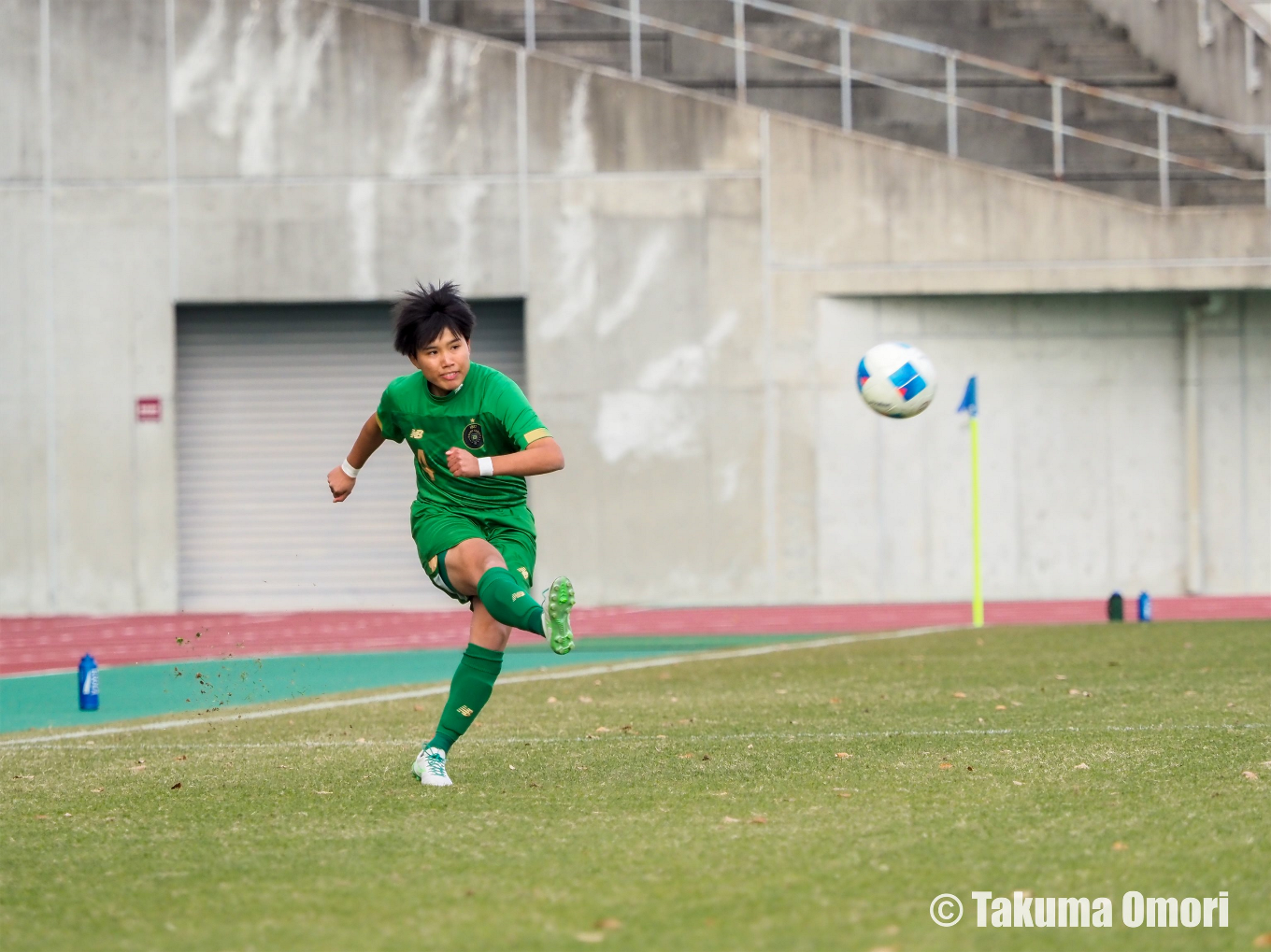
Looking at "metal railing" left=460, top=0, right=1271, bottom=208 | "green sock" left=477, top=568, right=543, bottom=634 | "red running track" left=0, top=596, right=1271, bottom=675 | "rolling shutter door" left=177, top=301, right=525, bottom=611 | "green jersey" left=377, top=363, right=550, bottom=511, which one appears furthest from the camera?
"rolling shutter door" left=177, top=301, right=525, bottom=611

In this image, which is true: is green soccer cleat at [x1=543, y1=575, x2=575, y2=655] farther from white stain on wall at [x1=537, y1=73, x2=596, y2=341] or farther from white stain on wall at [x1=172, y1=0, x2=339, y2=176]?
white stain on wall at [x1=172, y1=0, x2=339, y2=176]

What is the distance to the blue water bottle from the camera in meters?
11.6

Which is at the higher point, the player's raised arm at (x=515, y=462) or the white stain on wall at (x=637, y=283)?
the white stain on wall at (x=637, y=283)

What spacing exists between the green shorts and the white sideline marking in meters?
3.30

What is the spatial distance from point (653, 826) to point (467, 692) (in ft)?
5.01

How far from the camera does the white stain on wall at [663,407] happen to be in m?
22.1

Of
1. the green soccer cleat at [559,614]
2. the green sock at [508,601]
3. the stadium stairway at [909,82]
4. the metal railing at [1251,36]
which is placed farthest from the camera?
the metal railing at [1251,36]

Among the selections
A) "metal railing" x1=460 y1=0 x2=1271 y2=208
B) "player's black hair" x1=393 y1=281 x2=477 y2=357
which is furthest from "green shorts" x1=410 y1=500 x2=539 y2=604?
"metal railing" x1=460 y1=0 x2=1271 y2=208

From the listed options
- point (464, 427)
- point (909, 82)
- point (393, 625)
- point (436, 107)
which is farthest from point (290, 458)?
point (464, 427)

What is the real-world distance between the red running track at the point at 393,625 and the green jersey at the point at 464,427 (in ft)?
31.8

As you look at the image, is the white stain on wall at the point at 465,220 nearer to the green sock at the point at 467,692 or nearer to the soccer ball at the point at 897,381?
the soccer ball at the point at 897,381

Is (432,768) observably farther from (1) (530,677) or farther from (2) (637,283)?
(2) (637,283)

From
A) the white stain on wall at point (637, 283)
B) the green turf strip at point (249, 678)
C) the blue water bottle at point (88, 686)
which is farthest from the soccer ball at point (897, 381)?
the white stain on wall at point (637, 283)

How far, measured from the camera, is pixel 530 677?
42.7 ft
